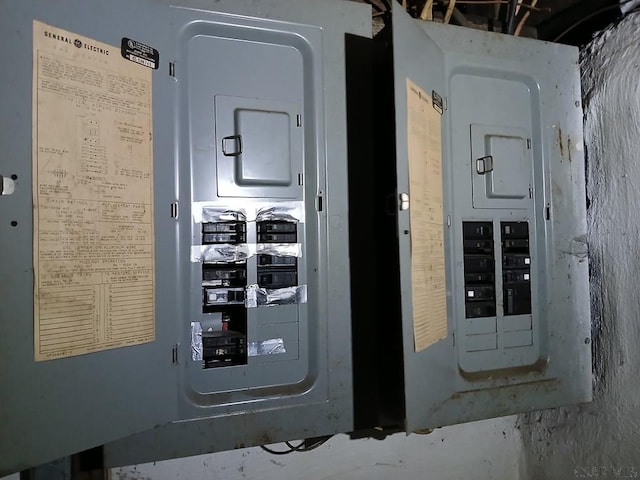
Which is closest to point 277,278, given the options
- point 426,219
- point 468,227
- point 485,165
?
point 426,219

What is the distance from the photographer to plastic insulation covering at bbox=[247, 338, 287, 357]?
1021 millimetres

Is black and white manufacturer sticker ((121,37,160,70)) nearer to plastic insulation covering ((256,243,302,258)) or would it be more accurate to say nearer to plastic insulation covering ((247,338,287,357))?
plastic insulation covering ((256,243,302,258))

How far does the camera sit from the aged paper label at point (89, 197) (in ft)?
2.41

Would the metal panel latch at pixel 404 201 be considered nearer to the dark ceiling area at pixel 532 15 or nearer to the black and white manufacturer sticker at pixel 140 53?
the black and white manufacturer sticker at pixel 140 53

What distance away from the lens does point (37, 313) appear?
0.72 m

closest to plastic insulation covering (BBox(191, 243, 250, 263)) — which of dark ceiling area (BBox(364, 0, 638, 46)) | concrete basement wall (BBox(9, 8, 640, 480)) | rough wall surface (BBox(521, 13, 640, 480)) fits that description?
concrete basement wall (BBox(9, 8, 640, 480))

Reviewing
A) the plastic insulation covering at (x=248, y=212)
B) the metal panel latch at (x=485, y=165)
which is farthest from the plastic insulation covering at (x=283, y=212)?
the metal panel latch at (x=485, y=165)

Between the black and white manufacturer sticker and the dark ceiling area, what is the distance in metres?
0.82

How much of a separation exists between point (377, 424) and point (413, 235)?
0.49 meters

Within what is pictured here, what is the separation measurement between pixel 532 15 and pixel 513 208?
815mm

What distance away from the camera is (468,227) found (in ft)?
3.95

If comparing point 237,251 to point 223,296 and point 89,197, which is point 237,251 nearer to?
point 223,296

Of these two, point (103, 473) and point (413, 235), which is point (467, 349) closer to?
point (413, 235)

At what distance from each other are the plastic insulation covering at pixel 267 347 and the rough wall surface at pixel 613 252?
929mm
